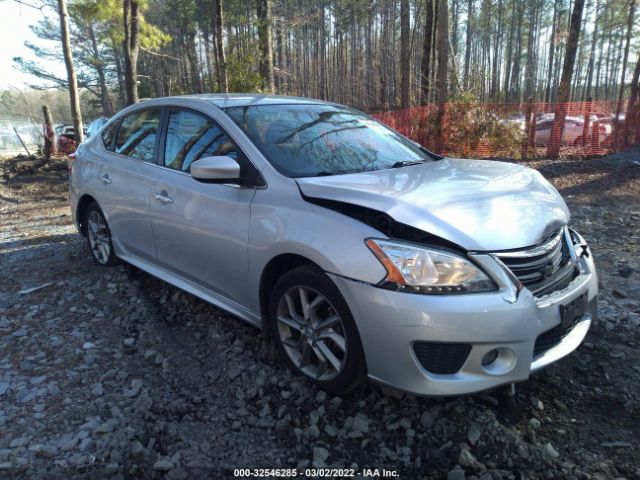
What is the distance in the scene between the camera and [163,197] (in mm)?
3662

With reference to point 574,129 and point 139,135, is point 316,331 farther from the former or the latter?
point 574,129

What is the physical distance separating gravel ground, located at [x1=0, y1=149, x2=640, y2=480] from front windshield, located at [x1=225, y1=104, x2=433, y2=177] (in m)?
1.26

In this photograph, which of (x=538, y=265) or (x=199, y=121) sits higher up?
(x=199, y=121)

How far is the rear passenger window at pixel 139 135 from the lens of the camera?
4.03m

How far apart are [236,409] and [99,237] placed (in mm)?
2907

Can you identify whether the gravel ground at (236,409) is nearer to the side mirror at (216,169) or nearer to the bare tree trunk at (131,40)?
the side mirror at (216,169)

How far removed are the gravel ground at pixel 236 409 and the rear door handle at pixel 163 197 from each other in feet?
3.00

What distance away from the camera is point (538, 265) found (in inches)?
97.8

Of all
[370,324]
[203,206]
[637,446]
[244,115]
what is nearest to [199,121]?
[244,115]

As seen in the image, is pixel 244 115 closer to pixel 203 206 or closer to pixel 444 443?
pixel 203 206

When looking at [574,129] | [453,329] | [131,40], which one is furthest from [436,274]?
[574,129]

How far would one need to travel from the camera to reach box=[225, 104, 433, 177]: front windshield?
315 centimetres

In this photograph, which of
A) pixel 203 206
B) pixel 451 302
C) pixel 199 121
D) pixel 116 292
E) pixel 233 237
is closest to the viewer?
pixel 451 302

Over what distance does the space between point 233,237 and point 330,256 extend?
2.78ft
